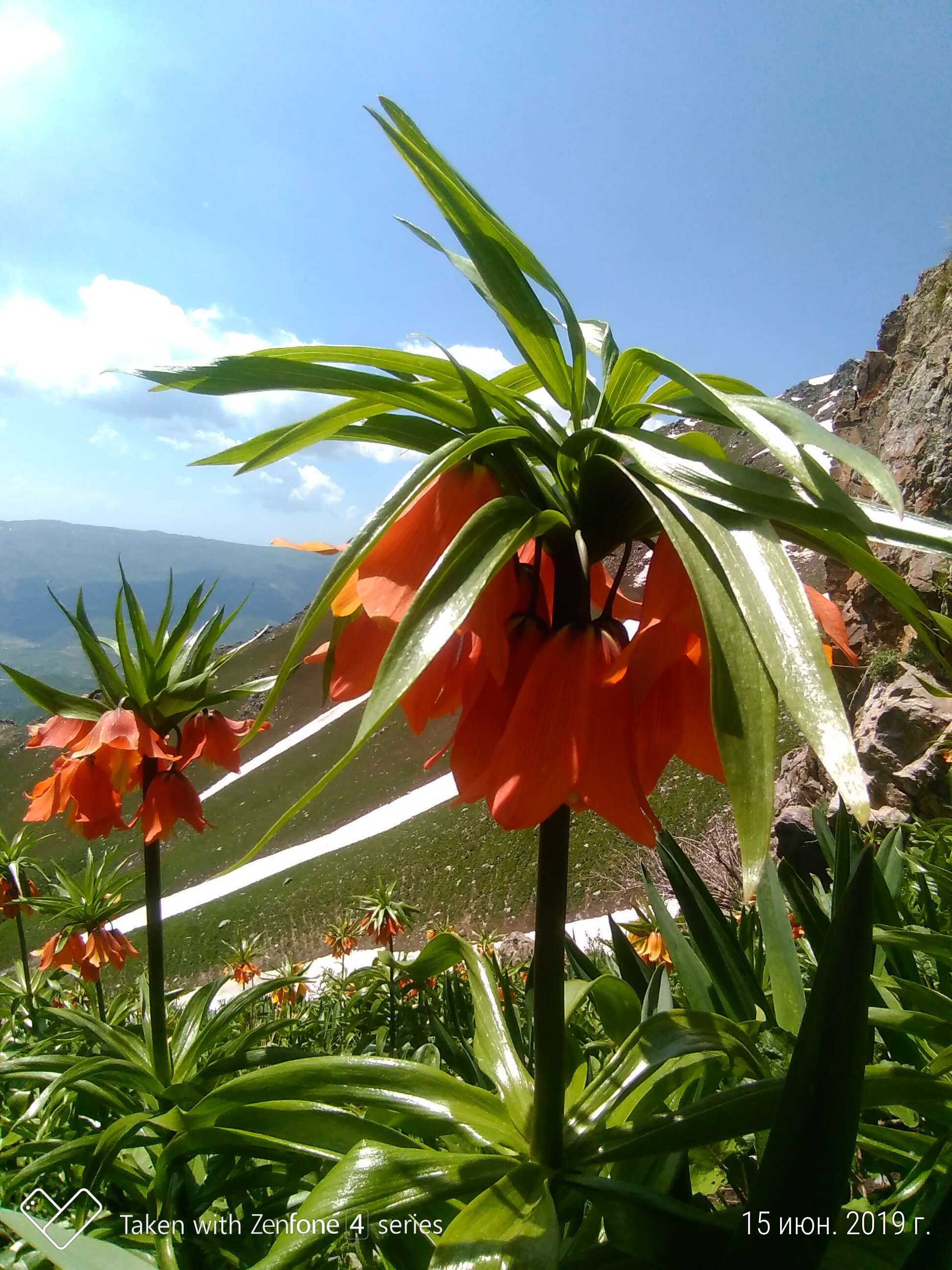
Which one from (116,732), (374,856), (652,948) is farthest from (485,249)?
(374,856)

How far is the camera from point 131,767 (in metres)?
1.57

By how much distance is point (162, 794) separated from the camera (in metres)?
1.65

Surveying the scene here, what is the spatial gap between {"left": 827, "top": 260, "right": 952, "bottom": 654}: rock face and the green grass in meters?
4.14

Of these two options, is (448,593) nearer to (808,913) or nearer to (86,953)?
(808,913)

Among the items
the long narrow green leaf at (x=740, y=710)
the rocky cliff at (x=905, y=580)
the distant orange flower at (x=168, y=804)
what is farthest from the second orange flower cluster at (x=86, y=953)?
the rocky cliff at (x=905, y=580)

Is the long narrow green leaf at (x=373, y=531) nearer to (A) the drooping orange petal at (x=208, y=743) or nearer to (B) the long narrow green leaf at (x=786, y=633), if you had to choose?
(B) the long narrow green leaf at (x=786, y=633)

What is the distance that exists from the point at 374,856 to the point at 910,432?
52.7 feet

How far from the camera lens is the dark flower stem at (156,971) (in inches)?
53.2

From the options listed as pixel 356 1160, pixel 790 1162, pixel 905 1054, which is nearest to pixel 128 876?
pixel 356 1160

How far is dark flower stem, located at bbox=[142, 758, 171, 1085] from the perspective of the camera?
1.35 metres

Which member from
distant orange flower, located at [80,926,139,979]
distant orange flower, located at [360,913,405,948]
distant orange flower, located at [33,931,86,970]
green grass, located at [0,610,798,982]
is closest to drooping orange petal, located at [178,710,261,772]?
distant orange flower, located at [80,926,139,979]

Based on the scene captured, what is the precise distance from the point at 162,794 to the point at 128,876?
952 millimetres

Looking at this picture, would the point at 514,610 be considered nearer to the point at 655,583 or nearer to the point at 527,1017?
the point at 655,583

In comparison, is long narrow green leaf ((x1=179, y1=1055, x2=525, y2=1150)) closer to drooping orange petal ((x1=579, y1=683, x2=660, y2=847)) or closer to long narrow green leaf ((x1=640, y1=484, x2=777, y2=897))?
drooping orange petal ((x1=579, y1=683, x2=660, y2=847))
